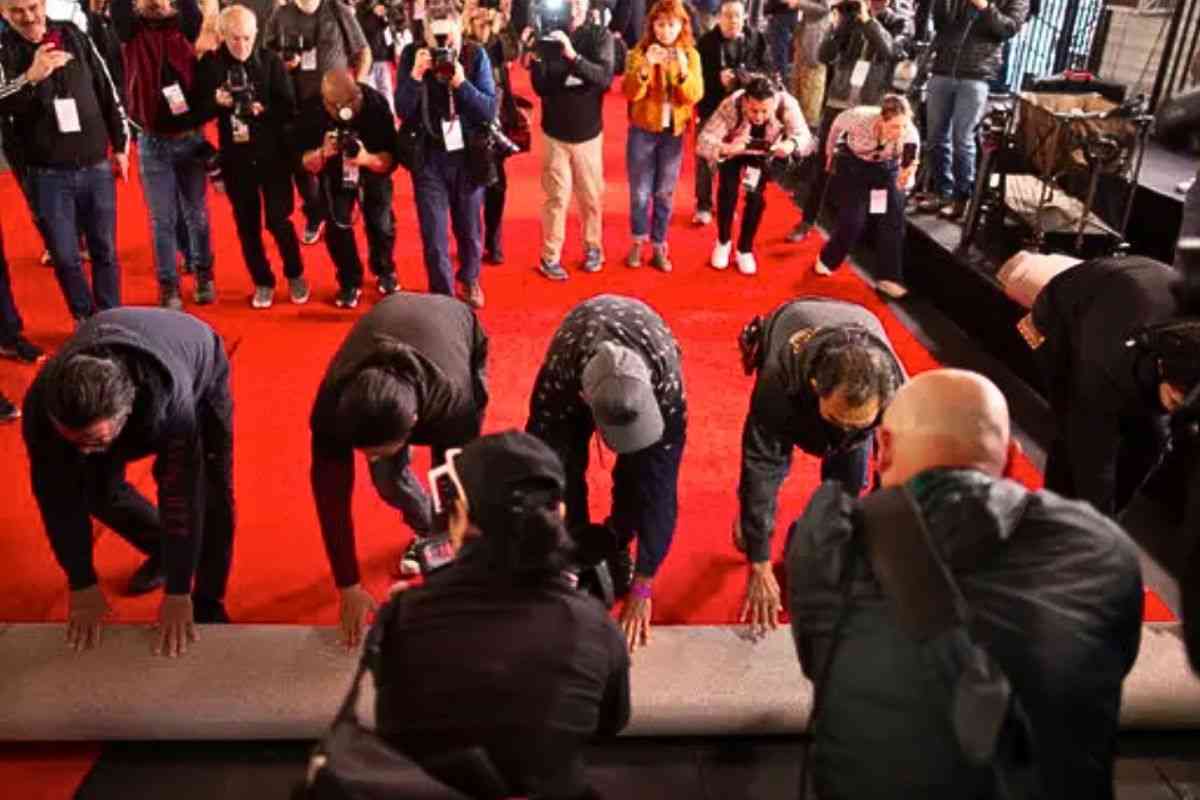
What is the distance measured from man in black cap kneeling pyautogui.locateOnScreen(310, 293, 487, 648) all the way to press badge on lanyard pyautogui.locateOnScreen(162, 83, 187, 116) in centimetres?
204

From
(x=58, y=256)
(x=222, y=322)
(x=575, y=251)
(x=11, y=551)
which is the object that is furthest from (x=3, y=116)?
(x=575, y=251)

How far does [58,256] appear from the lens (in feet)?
12.9

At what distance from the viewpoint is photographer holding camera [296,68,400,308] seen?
410cm

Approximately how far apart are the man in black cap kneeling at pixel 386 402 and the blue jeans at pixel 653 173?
2484 mm

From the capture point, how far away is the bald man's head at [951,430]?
1464 mm

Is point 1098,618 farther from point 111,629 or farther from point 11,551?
point 11,551

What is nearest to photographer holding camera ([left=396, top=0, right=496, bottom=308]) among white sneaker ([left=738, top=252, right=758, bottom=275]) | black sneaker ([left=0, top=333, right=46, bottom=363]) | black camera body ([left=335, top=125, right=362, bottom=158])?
black camera body ([left=335, top=125, right=362, bottom=158])

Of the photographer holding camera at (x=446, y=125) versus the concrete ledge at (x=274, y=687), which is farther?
the photographer holding camera at (x=446, y=125)

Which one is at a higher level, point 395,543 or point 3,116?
point 3,116

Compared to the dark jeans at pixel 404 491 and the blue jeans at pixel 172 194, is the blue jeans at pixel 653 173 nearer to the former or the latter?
the blue jeans at pixel 172 194

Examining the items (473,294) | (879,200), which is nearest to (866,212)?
(879,200)

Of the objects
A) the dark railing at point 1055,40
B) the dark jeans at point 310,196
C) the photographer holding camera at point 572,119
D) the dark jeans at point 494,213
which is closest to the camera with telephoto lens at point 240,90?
the dark jeans at point 310,196

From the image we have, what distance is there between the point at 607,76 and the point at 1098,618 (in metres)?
3.72

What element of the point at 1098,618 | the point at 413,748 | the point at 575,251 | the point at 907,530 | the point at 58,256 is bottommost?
the point at 575,251
